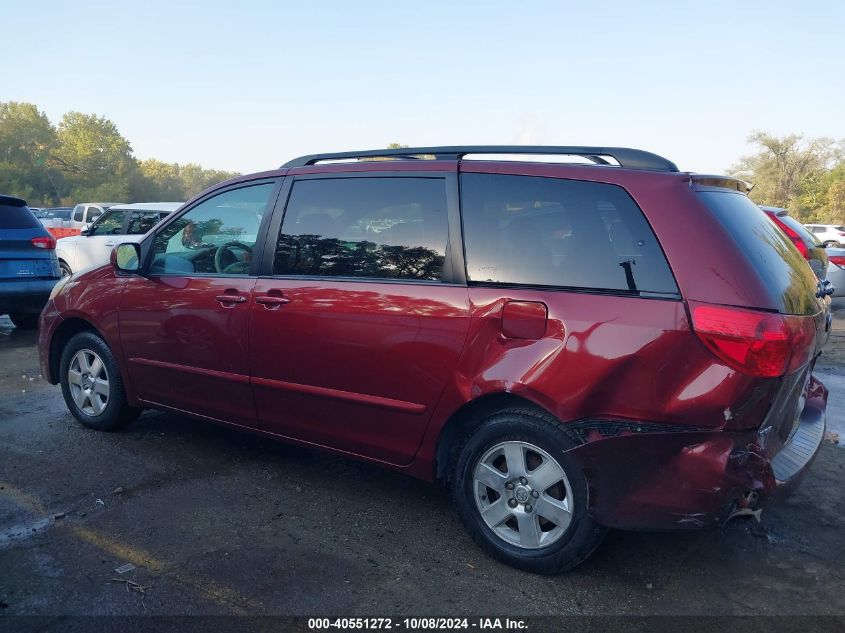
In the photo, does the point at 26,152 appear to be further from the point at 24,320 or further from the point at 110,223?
the point at 24,320

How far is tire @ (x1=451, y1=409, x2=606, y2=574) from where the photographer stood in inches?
113

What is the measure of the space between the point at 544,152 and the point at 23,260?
306 inches

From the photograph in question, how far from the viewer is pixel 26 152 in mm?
80312

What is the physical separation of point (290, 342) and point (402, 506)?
3.55ft

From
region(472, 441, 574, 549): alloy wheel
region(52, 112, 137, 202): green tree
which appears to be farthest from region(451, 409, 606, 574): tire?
region(52, 112, 137, 202): green tree

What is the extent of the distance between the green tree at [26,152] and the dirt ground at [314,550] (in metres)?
74.9

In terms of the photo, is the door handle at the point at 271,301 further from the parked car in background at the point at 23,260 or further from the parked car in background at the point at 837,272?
the parked car in background at the point at 837,272

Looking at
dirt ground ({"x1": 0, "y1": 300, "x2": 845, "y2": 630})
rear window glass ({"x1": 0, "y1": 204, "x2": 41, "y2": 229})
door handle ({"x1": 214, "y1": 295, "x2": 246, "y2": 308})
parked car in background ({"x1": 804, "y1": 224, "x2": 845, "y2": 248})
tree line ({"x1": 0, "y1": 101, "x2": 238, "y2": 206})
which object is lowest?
parked car in background ({"x1": 804, "y1": 224, "x2": 845, "y2": 248})

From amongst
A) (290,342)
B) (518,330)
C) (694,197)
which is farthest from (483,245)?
(290,342)

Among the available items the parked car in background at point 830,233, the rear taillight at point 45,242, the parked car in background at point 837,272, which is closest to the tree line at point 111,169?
the parked car in background at point 830,233

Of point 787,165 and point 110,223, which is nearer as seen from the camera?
point 110,223

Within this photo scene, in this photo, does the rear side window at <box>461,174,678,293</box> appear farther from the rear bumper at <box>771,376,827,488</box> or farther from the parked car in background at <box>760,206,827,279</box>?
the parked car in background at <box>760,206,827,279</box>

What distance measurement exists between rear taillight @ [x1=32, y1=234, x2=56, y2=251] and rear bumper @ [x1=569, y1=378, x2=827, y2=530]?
8347mm

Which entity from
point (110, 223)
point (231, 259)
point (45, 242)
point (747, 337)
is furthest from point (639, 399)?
point (110, 223)
